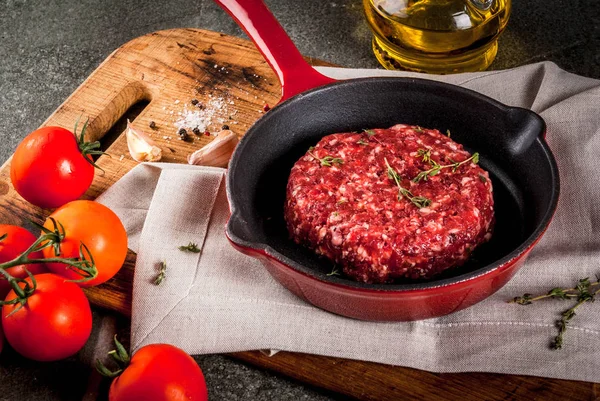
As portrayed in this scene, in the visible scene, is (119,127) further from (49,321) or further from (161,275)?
(49,321)

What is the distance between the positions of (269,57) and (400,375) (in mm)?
1142

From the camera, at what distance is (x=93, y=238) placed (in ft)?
7.02

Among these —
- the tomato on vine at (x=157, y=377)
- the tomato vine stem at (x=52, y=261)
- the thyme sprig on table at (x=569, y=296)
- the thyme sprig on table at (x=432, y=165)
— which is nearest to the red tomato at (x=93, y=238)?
the tomato vine stem at (x=52, y=261)

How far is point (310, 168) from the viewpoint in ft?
7.32

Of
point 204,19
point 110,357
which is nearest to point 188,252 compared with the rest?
point 110,357

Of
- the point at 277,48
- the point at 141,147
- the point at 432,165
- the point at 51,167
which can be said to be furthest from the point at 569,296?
the point at 51,167

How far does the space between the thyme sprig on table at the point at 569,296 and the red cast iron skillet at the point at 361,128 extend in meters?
0.13

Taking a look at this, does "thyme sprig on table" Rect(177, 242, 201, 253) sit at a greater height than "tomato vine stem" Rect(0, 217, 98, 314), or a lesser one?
lesser

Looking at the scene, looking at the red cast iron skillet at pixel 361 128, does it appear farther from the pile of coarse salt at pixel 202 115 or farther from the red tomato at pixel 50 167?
the red tomato at pixel 50 167

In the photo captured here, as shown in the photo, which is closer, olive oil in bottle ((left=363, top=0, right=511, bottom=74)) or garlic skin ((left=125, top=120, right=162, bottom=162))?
→ garlic skin ((left=125, top=120, right=162, bottom=162))

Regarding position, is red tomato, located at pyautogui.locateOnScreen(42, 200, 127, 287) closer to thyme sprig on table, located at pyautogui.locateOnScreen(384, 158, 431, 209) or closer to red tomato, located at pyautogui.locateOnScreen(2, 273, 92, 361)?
red tomato, located at pyautogui.locateOnScreen(2, 273, 92, 361)

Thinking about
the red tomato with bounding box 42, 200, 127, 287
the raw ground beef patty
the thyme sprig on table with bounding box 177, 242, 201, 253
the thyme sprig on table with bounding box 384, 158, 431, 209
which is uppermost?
the thyme sprig on table with bounding box 384, 158, 431, 209

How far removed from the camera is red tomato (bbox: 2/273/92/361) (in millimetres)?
2031

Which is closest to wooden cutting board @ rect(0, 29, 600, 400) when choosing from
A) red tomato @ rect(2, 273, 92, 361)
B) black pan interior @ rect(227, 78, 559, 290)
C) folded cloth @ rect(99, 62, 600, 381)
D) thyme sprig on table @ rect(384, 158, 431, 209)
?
folded cloth @ rect(99, 62, 600, 381)
